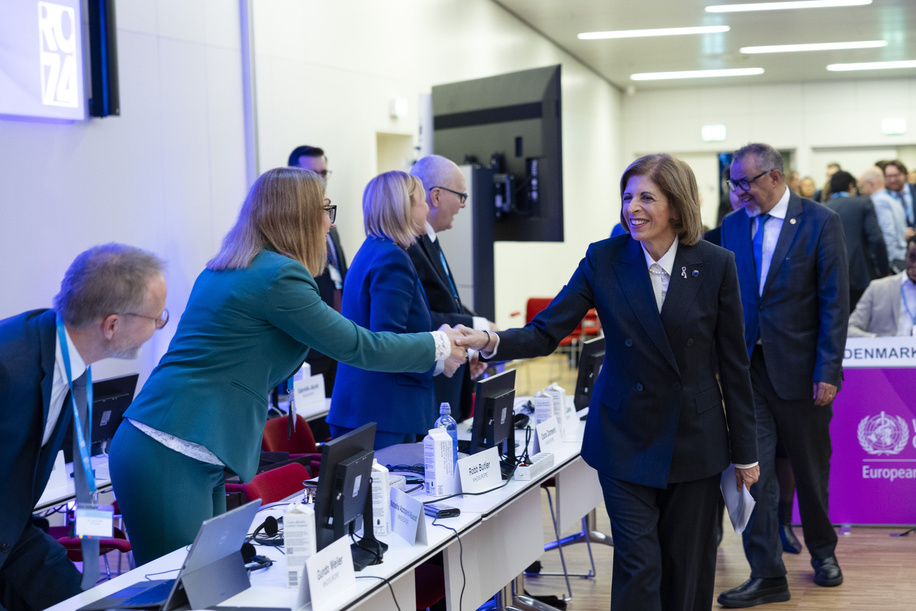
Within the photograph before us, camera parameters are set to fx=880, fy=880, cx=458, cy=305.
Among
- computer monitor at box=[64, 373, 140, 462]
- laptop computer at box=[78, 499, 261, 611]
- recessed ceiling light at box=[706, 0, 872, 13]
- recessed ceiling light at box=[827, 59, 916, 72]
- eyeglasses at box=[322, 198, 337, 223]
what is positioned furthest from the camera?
recessed ceiling light at box=[827, 59, 916, 72]

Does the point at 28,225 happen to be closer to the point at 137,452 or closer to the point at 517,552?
the point at 137,452

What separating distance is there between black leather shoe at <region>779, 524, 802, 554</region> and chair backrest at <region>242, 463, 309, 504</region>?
2530 millimetres

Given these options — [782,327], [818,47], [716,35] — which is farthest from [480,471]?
[818,47]

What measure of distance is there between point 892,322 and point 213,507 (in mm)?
3667

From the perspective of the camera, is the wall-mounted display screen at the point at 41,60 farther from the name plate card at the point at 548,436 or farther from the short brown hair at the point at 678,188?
the short brown hair at the point at 678,188

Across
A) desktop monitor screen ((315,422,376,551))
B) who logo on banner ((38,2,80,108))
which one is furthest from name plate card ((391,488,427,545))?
who logo on banner ((38,2,80,108))

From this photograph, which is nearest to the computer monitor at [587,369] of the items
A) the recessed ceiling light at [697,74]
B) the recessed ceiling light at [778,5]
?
the recessed ceiling light at [778,5]

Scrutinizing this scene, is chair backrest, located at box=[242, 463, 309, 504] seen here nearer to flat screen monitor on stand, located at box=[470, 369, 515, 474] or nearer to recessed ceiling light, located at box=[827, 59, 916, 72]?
flat screen monitor on stand, located at box=[470, 369, 515, 474]

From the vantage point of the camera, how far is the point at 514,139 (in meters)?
6.83

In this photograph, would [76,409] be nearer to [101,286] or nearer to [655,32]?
[101,286]

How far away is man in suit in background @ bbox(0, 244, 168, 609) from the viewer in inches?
74.2

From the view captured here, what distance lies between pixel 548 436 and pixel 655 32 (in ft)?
27.2

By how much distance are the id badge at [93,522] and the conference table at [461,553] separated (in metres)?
0.12

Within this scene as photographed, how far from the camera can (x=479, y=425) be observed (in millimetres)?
2760
